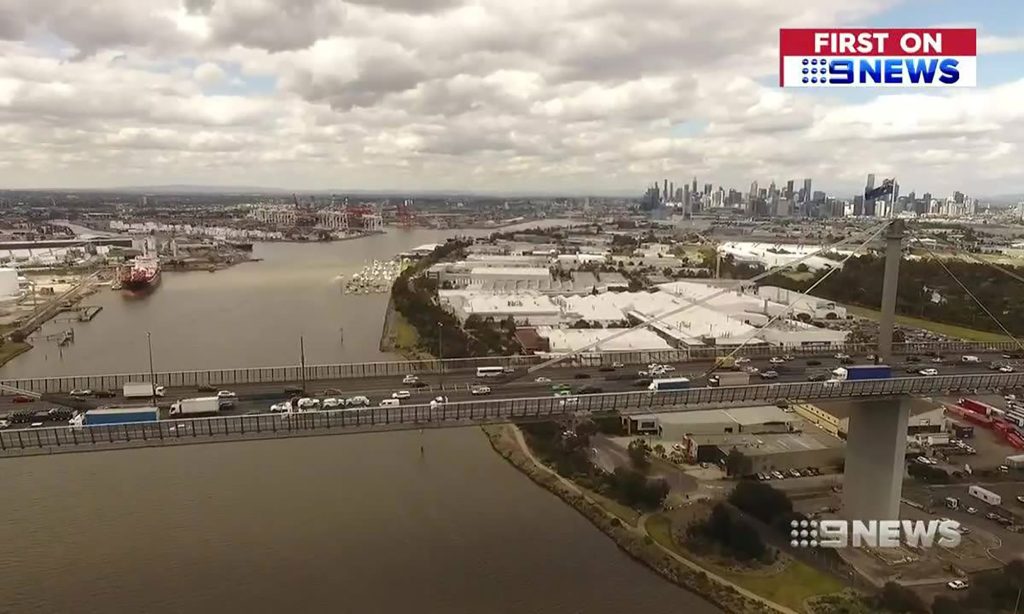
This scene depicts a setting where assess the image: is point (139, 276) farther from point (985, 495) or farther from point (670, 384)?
point (985, 495)

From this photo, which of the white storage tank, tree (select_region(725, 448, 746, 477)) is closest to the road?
tree (select_region(725, 448, 746, 477))

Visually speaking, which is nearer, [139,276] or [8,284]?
[8,284]

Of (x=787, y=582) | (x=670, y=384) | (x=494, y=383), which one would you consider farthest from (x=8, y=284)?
(x=787, y=582)

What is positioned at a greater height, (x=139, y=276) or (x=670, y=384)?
(x=670, y=384)

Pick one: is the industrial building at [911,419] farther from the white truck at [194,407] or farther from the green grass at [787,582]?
the white truck at [194,407]

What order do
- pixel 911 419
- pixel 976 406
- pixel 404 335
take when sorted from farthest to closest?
Answer: pixel 404 335 → pixel 976 406 → pixel 911 419

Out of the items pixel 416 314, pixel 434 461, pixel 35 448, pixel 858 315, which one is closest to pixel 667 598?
pixel 434 461

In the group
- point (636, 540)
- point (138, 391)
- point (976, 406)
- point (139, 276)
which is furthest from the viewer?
point (139, 276)
